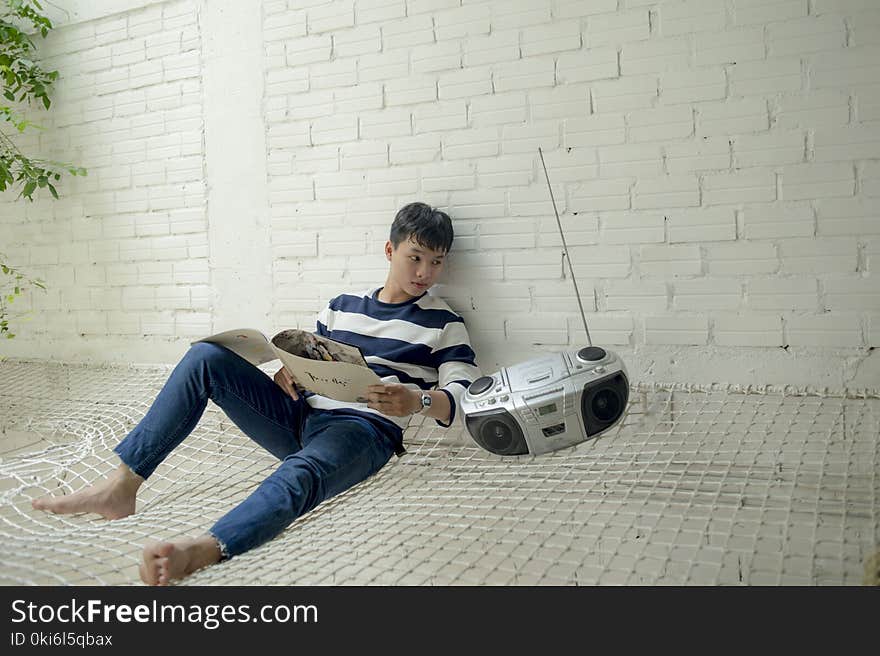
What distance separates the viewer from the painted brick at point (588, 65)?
85.7 inches

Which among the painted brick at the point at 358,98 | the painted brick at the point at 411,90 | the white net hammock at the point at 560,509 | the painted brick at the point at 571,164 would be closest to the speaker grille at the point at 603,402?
the white net hammock at the point at 560,509

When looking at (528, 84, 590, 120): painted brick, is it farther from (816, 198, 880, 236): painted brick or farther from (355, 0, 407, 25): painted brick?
(816, 198, 880, 236): painted brick

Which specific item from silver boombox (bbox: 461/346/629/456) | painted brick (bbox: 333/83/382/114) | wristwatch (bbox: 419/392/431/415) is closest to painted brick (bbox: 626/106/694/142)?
silver boombox (bbox: 461/346/629/456)

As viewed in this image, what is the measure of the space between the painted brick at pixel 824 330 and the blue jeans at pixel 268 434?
3.53 ft

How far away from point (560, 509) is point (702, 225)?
2.87 ft

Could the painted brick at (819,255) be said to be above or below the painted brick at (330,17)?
below

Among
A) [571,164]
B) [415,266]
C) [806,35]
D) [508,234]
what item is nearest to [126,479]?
[415,266]

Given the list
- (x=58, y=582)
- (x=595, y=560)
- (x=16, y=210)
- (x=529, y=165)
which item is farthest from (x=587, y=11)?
(x=16, y=210)

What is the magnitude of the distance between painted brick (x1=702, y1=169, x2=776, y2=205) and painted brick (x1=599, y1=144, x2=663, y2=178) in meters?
0.14

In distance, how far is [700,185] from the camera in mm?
2105

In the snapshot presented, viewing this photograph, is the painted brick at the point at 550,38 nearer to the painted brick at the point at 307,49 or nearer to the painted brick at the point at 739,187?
the painted brick at the point at 739,187

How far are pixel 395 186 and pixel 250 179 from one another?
0.59 m

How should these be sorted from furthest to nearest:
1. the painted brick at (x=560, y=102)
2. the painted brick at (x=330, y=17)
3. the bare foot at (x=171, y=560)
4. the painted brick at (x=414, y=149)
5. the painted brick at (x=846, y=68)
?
1. the painted brick at (x=330, y=17)
2. the painted brick at (x=414, y=149)
3. the painted brick at (x=560, y=102)
4. the painted brick at (x=846, y=68)
5. the bare foot at (x=171, y=560)

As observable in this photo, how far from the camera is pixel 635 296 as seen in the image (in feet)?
7.24
